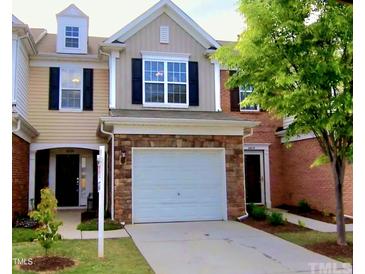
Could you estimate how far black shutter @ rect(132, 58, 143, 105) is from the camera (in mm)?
12898

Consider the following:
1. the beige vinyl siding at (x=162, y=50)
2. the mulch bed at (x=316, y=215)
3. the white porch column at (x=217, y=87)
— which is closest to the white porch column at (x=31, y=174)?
the beige vinyl siding at (x=162, y=50)

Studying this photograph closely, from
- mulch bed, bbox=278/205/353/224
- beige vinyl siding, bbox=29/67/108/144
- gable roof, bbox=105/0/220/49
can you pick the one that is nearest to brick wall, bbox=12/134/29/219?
beige vinyl siding, bbox=29/67/108/144

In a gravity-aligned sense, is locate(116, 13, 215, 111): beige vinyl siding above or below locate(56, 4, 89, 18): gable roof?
below

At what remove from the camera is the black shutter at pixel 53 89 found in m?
13.8

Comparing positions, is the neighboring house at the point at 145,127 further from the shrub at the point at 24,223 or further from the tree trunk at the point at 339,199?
the tree trunk at the point at 339,199

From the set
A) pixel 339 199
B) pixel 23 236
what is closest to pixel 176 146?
pixel 23 236

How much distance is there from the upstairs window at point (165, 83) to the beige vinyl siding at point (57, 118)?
7.15ft

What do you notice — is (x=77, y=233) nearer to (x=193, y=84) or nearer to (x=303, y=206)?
(x=193, y=84)

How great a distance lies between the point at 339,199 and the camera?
8.08 m

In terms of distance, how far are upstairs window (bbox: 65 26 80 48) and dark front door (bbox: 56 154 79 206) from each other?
427cm

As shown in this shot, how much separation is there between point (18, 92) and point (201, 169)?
20.1ft

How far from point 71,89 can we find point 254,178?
308 inches

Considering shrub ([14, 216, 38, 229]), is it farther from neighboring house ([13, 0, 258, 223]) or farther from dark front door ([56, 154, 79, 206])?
dark front door ([56, 154, 79, 206])

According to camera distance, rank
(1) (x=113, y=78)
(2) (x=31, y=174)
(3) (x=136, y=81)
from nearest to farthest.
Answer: (1) (x=113, y=78) → (3) (x=136, y=81) → (2) (x=31, y=174)
